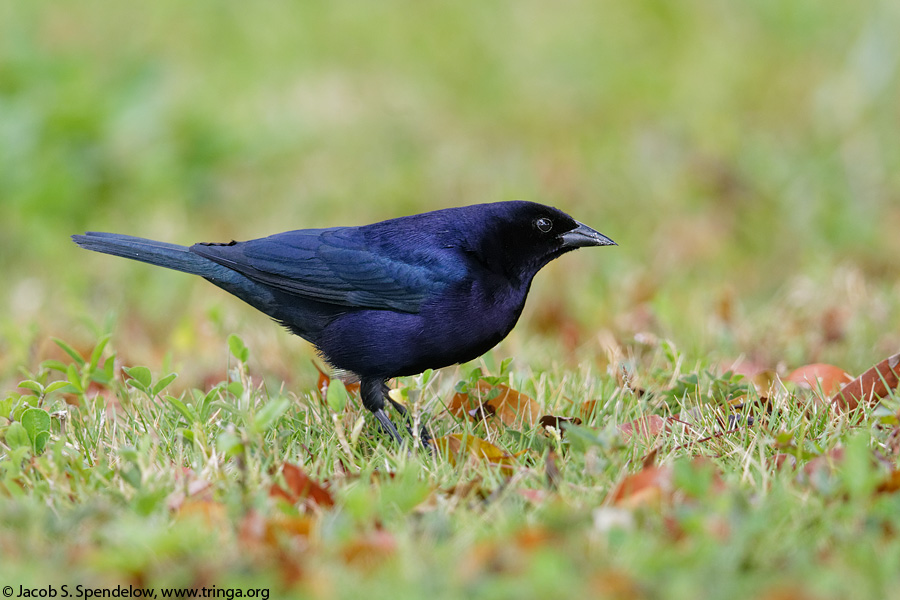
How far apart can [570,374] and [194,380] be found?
69.2 inches

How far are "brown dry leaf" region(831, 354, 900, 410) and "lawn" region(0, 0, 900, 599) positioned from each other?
0.37 feet

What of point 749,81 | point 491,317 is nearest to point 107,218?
point 491,317

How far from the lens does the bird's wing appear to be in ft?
12.2

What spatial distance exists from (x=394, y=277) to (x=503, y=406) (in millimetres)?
670

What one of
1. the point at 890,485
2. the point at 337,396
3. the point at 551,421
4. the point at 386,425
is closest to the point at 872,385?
the point at 890,485

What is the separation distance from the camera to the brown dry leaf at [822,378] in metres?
3.63

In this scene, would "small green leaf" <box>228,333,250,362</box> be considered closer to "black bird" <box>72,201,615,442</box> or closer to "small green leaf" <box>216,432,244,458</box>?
"black bird" <box>72,201,615,442</box>

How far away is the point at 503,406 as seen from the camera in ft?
11.4

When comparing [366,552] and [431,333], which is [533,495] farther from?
[431,333]

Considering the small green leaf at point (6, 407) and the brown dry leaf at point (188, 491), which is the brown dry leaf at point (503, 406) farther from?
the small green leaf at point (6, 407)

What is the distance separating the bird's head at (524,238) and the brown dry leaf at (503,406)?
1.77ft

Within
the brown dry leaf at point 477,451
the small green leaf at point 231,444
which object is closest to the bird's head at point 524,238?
the brown dry leaf at point 477,451

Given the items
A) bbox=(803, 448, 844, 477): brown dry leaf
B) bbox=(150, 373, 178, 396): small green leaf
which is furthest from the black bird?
bbox=(803, 448, 844, 477): brown dry leaf

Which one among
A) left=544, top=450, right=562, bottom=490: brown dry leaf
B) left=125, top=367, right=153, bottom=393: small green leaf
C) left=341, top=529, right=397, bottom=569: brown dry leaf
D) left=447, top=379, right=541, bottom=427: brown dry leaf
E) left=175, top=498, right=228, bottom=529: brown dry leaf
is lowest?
left=341, top=529, right=397, bottom=569: brown dry leaf
